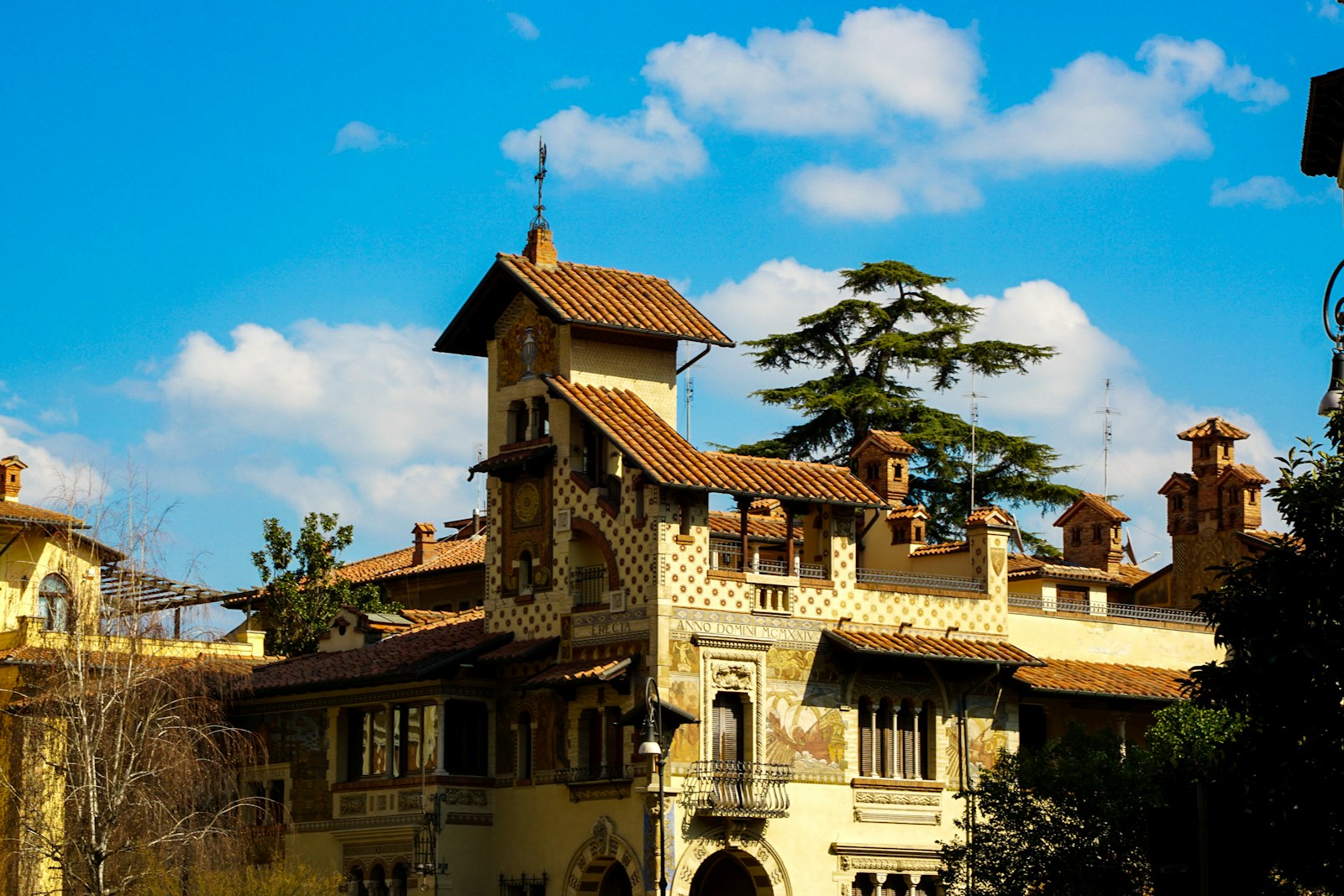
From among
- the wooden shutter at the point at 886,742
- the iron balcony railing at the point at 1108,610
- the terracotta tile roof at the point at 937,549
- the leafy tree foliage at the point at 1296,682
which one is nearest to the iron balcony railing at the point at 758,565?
the wooden shutter at the point at 886,742

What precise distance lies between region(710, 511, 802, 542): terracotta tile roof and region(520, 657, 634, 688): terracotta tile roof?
5.62 meters

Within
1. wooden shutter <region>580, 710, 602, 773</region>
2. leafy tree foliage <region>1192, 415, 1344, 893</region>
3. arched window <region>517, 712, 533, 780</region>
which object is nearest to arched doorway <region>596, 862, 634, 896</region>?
wooden shutter <region>580, 710, 602, 773</region>

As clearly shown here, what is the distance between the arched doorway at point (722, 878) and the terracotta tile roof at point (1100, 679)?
292 inches

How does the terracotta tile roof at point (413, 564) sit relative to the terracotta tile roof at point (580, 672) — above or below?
above

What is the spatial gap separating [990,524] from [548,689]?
33.9 feet

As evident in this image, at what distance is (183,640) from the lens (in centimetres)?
4422

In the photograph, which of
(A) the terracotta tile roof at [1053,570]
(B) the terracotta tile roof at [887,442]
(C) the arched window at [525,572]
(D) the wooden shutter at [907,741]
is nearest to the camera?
(D) the wooden shutter at [907,741]

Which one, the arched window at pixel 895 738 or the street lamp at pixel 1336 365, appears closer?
the street lamp at pixel 1336 365

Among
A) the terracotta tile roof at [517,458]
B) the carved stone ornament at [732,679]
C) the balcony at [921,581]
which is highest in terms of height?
the terracotta tile roof at [517,458]

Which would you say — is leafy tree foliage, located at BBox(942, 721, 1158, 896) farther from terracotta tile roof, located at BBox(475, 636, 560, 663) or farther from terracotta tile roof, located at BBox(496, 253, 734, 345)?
terracotta tile roof, located at BBox(496, 253, 734, 345)

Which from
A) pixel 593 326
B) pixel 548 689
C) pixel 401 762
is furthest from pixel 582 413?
pixel 401 762

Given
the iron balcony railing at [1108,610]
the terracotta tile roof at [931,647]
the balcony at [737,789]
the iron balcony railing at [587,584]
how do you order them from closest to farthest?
the balcony at [737,789]
the terracotta tile roof at [931,647]
the iron balcony railing at [587,584]
the iron balcony railing at [1108,610]

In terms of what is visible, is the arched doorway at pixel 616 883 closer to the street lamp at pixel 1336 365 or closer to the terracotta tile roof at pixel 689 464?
the terracotta tile roof at pixel 689 464

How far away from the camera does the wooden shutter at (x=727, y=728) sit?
43.7 meters
